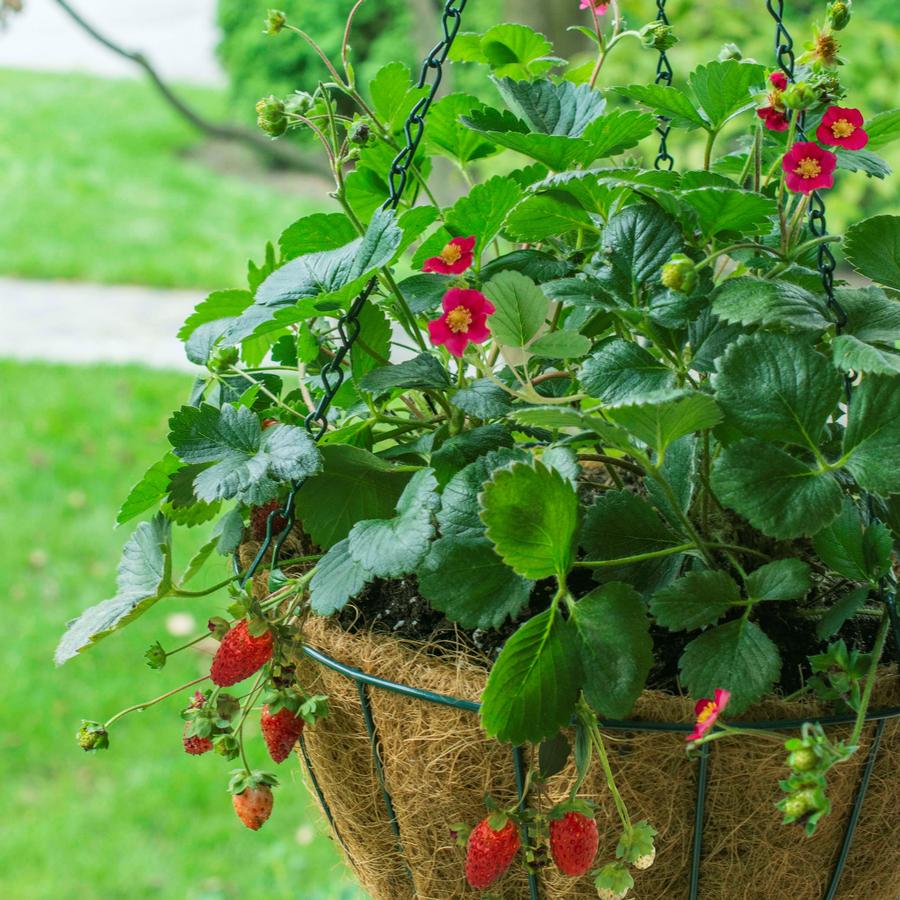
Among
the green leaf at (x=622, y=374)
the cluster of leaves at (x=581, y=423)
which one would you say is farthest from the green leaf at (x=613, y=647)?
the green leaf at (x=622, y=374)

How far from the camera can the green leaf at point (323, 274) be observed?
626 mm

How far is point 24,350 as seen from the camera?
3037mm

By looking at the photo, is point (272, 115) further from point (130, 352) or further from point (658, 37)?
point (130, 352)

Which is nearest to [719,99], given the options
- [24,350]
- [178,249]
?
[24,350]

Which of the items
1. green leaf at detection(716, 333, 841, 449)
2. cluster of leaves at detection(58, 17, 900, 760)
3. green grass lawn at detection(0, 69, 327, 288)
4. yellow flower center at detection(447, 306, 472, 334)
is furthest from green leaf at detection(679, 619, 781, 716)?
green grass lawn at detection(0, 69, 327, 288)

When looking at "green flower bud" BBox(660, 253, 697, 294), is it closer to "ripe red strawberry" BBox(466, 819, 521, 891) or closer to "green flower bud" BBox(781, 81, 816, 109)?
"green flower bud" BBox(781, 81, 816, 109)

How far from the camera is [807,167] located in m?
0.62

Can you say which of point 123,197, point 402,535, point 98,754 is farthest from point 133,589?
point 123,197

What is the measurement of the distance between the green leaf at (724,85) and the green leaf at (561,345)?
0.19 meters

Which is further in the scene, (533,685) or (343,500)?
(343,500)

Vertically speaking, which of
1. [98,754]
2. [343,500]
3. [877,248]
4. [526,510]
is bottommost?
[98,754]

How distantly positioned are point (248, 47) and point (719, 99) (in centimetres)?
404

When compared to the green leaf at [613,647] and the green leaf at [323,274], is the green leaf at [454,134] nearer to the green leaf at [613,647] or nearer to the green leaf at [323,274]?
the green leaf at [323,274]

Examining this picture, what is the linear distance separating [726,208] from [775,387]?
12 centimetres
